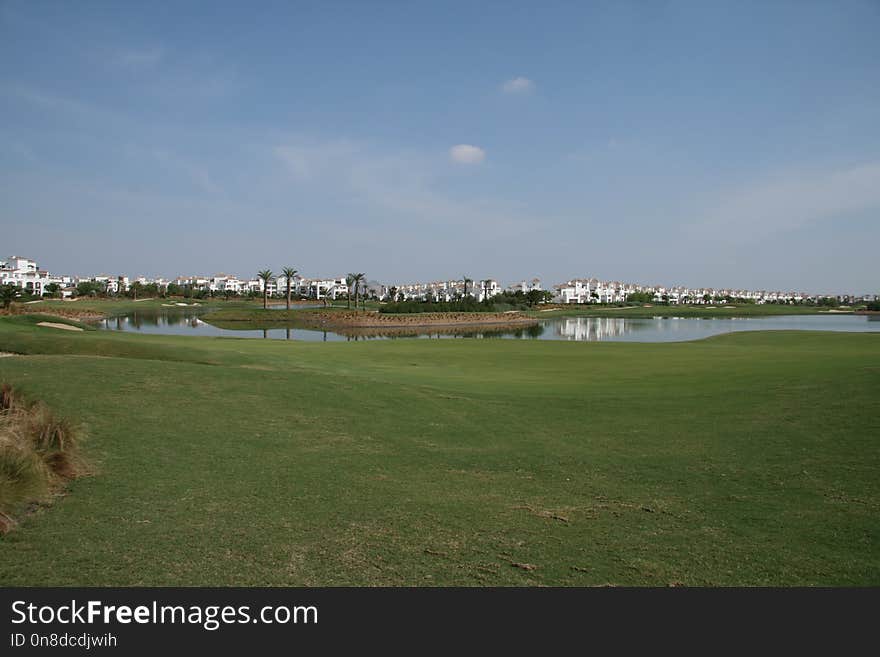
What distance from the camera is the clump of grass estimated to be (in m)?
6.05

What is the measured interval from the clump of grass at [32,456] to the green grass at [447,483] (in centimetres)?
29

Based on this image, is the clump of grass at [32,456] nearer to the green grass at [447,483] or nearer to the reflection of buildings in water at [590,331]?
the green grass at [447,483]

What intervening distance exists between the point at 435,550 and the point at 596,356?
24225 millimetres

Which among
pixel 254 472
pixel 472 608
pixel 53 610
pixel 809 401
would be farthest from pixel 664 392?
pixel 53 610

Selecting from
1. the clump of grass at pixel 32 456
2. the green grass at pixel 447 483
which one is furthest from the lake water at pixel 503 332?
the clump of grass at pixel 32 456

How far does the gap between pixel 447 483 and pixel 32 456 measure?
483 centimetres

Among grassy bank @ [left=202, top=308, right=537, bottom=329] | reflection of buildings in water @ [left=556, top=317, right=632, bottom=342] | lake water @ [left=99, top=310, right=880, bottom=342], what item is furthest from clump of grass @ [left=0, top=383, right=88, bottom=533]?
grassy bank @ [left=202, top=308, right=537, bottom=329]

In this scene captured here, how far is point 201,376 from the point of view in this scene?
523 inches

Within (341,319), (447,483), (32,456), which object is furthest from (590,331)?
(32,456)

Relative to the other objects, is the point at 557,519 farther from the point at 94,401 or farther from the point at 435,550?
the point at 94,401

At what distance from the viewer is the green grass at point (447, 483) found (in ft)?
16.5

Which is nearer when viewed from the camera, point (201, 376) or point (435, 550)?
point (435, 550)

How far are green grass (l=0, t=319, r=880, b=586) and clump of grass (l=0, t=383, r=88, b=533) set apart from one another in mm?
287

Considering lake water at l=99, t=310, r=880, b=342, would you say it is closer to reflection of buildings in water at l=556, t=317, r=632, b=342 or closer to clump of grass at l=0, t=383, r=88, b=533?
reflection of buildings in water at l=556, t=317, r=632, b=342
